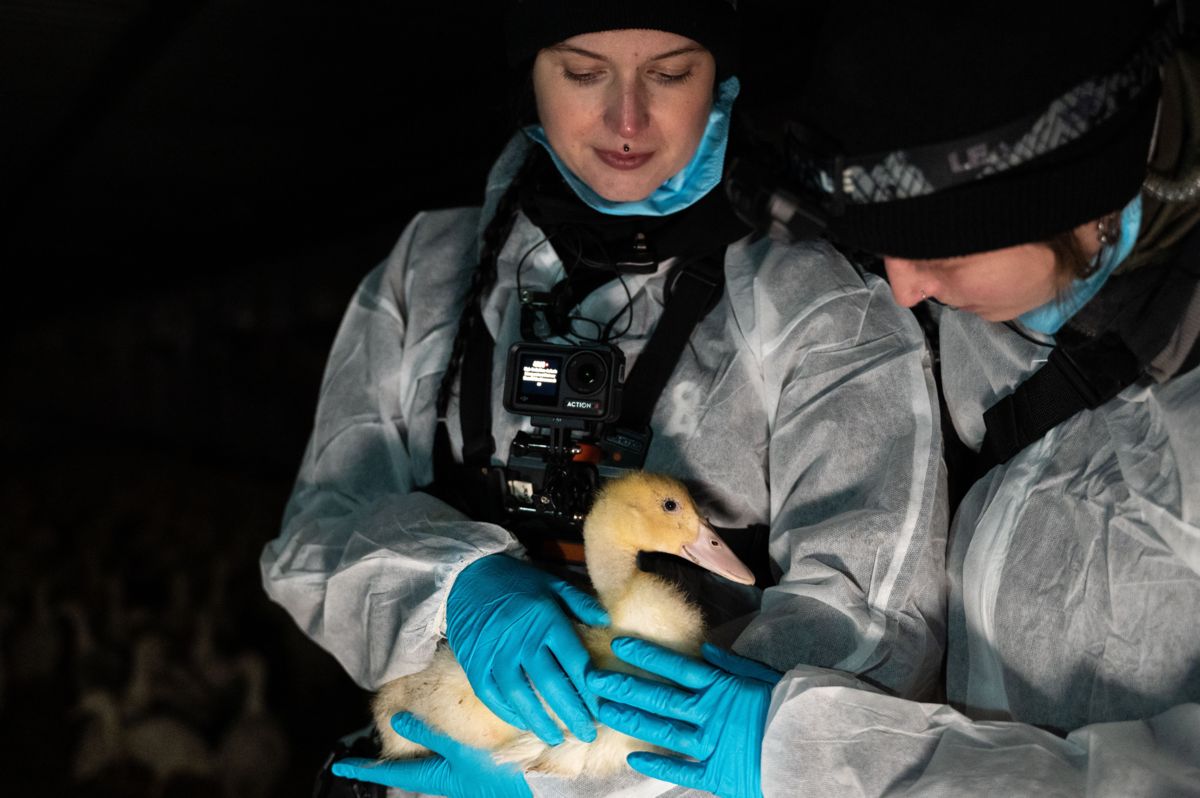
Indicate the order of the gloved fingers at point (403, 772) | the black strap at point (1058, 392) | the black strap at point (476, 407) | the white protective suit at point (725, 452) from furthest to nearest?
the black strap at point (476, 407) < the gloved fingers at point (403, 772) < the white protective suit at point (725, 452) < the black strap at point (1058, 392)

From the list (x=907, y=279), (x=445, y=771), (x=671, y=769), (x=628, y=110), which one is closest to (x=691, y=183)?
(x=628, y=110)

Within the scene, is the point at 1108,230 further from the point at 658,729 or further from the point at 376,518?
the point at 376,518

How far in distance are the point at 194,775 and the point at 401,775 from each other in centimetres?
232

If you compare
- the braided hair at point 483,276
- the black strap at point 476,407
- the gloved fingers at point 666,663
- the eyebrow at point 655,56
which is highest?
the eyebrow at point 655,56

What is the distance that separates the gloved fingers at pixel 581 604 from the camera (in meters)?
1.93

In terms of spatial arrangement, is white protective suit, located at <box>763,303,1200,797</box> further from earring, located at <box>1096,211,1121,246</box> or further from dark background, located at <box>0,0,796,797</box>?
dark background, located at <box>0,0,796,797</box>

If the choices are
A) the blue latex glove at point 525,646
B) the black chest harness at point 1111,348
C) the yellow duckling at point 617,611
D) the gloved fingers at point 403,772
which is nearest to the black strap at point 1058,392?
the black chest harness at point 1111,348

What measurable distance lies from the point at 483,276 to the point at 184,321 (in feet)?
13.0

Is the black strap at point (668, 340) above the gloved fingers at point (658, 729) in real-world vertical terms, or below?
above

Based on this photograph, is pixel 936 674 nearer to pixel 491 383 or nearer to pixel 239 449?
pixel 491 383

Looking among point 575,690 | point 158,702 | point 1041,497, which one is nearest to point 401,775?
point 575,690

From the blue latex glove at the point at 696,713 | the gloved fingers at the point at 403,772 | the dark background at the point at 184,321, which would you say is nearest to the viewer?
the blue latex glove at the point at 696,713

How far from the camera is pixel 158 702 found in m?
4.36

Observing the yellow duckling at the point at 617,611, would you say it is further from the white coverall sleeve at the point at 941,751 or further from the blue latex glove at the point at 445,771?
the white coverall sleeve at the point at 941,751
